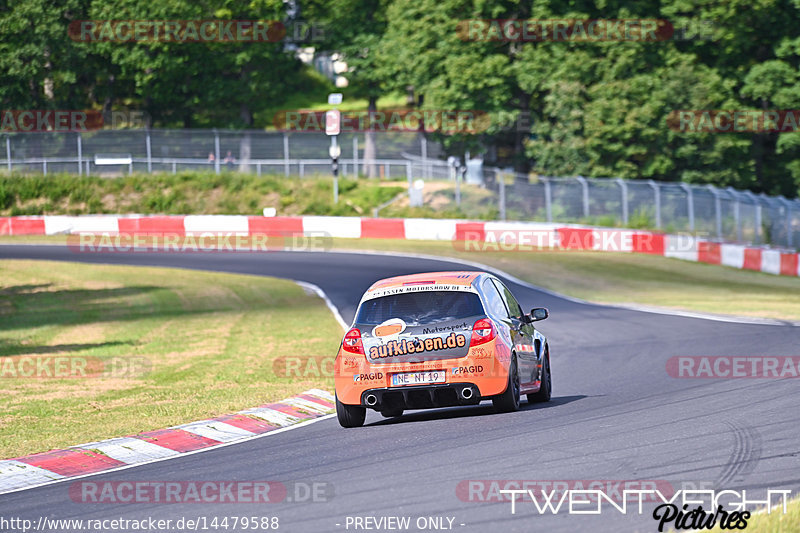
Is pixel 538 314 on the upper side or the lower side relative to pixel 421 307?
lower

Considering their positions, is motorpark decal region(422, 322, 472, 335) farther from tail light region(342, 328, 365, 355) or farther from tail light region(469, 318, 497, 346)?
tail light region(342, 328, 365, 355)

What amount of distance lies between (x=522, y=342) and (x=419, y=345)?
156 centimetres

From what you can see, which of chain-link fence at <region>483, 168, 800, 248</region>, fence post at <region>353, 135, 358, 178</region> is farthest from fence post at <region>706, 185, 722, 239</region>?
fence post at <region>353, 135, 358, 178</region>

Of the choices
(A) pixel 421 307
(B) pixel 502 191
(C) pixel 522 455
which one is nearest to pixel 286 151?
(B) pixel 502 191

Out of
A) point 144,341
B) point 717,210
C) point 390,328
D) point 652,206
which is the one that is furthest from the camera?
point 652,206

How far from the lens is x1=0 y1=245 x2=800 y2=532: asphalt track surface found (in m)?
7.31

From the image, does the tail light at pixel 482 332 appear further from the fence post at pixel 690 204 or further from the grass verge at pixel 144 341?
the fence post at pixel 690 204

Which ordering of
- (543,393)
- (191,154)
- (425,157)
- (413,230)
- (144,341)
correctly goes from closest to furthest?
(543,393) → (144,341) → (413,230) → (191,154) → (425,157)

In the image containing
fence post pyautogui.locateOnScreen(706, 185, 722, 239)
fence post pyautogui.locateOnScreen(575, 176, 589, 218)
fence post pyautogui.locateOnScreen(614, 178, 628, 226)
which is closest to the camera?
fence post pyautogui.locateOnScreen(706, 185, 722, 239)

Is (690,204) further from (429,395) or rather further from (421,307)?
(429,395)

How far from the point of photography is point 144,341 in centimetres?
2089

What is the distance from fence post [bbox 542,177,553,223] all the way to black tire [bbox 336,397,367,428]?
1206 inches

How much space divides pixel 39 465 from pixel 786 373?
830cm

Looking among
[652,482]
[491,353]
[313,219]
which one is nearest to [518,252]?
[313,219]
